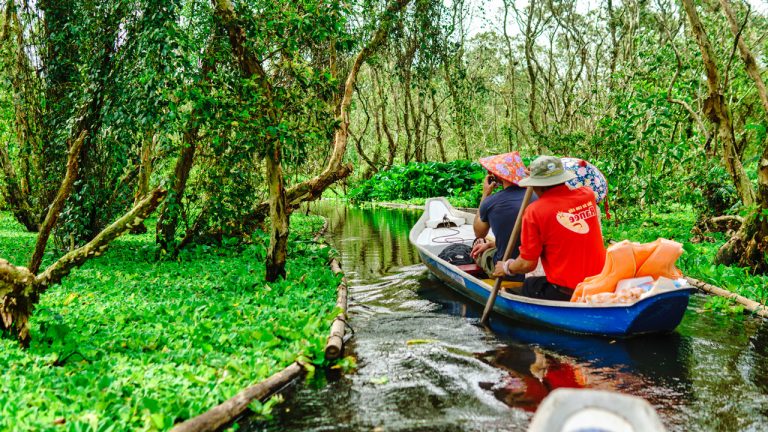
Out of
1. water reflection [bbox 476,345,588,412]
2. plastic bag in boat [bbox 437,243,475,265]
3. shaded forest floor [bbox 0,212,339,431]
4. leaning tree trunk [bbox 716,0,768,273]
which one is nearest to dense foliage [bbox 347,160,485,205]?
plastic bag in boat [bbox 437,243,475,265]

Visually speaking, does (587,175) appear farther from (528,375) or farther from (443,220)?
(528,375)

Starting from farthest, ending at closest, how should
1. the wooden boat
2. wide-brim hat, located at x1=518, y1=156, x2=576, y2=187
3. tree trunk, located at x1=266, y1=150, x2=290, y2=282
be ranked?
1. tree trunk, located at x1=266, y1=150, x2=290, y2=282
2. wide-brim hat, located at x1=518, y1=156, x2=576, y2=187
3. the wooden boat

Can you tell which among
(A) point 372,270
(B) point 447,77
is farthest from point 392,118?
(A) point 372,270

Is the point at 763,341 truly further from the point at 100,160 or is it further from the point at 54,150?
the point at 54,150

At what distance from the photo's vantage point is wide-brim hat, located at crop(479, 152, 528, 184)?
23.6 ft

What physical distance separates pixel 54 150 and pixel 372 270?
6.22 m

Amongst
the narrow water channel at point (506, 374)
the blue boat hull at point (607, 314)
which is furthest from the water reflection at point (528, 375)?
the blue boat hull at point (607, 314)

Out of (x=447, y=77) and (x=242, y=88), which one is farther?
(x=447, y=77)

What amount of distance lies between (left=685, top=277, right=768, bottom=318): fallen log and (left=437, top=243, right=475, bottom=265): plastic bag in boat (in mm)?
3032

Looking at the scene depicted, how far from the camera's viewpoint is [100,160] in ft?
34.3

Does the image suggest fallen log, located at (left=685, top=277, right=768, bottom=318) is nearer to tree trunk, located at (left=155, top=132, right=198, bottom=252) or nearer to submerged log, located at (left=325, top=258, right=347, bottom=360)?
submerged log, located at (left=325, top=258, right=347, bottom=360)

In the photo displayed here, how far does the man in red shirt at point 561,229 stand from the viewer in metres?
5.96

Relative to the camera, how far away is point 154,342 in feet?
17.0

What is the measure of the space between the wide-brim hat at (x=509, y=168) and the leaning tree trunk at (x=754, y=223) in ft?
10.2
